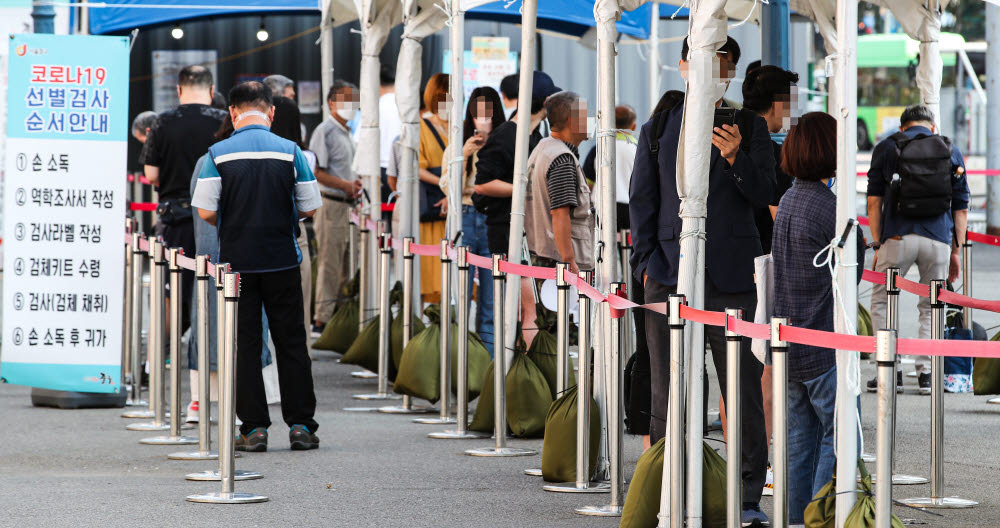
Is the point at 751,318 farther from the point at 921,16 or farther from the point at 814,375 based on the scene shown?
the point at 921,16

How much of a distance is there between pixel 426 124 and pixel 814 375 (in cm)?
619

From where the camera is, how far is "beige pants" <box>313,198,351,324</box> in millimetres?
12680

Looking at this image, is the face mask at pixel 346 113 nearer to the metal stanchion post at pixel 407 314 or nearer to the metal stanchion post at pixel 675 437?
the metal stanchion post at pixel 407 314

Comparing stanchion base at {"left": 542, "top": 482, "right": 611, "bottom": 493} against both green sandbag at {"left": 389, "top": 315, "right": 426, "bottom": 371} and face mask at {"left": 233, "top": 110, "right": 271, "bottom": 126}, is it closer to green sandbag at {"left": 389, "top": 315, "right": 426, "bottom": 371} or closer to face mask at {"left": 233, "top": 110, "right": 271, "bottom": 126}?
face mask at {"left": 233, "top": 110, "right": 271, "bottom": 126}

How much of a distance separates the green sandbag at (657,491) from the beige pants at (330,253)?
24.2 ft

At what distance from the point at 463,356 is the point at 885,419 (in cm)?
A: 429

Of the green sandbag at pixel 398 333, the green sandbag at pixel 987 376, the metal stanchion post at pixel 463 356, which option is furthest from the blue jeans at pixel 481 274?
the green sandbag at pixel 987 376

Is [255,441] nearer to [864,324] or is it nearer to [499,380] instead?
[499,380]

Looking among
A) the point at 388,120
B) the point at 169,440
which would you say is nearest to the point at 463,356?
the point at 169,440

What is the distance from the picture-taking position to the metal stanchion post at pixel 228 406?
664cm

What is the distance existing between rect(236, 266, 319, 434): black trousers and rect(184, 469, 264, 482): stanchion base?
0.61 m

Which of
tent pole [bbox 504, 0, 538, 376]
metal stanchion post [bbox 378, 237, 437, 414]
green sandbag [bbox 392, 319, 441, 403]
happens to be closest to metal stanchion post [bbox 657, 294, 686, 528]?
tent pole [bbox 504, 0, 538, 376]

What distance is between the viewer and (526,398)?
8188mm

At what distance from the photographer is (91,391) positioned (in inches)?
355
